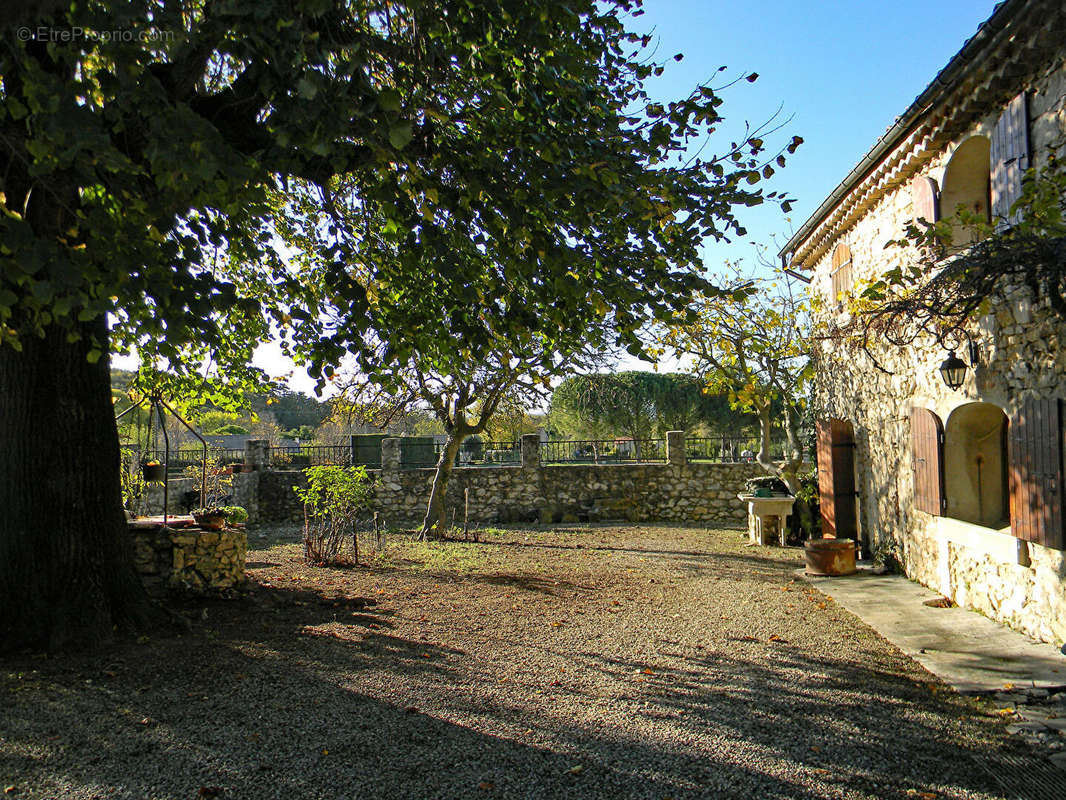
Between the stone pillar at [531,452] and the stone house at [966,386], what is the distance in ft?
24.0

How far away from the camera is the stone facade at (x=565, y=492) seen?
16156 mm

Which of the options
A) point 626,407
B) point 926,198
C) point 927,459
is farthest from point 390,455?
point 626,407

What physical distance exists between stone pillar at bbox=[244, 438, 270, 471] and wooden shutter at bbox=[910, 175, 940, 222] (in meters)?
13.9

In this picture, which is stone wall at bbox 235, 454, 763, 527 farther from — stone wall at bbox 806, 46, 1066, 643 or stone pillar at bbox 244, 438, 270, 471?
stone wall at bbox 806, 46, 1066, 643

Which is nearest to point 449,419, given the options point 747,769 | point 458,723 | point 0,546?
point 0,546

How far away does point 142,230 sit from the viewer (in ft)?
12.5

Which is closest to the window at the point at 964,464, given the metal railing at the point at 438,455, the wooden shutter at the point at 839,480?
the wooden shutter at the point at 839,480

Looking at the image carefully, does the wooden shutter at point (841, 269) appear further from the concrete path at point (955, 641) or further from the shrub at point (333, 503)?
the shrub at point (333, 503)

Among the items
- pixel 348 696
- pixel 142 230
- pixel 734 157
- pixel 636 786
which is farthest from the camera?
pixel 734 157

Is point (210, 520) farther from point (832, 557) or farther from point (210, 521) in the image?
point (832, 557)

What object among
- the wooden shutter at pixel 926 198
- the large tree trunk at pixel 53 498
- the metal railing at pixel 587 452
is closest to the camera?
the large tree trunk at pixel 53 498

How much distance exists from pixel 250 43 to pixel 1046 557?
254 inches

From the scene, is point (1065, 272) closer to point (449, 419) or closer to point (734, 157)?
point (734, 157)

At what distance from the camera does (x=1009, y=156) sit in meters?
5.62
